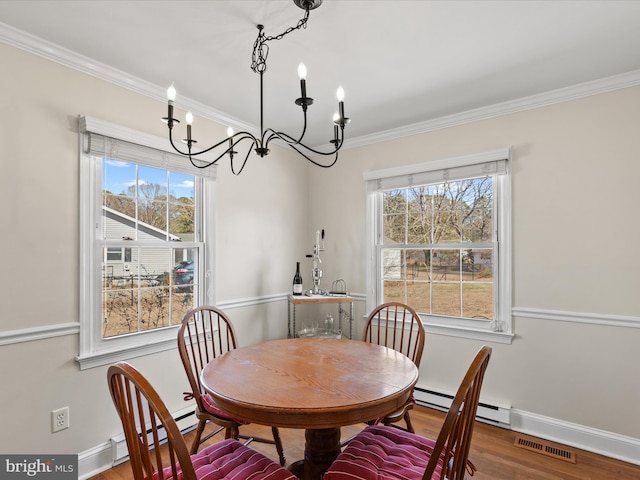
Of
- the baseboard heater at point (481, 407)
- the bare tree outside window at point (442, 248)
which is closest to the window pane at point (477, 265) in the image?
the bare tree outside window at point (442, 248)

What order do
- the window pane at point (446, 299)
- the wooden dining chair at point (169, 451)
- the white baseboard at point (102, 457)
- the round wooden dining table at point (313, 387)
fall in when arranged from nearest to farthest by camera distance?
the wooden dining chair at point (169, 451)
the round wooden dining table at point (313, 387)
the white baseboard at point (102, 457)
the window pane at point (446, 299)

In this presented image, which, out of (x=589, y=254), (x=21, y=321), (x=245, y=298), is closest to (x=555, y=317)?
(x=589, y=254)

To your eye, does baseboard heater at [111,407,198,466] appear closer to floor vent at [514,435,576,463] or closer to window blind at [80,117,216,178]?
window blind at [80,117,216,178]

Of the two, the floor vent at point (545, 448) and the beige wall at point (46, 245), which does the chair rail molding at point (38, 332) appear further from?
the floor vent at point (545, 448)

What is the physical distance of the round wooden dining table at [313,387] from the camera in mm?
1326

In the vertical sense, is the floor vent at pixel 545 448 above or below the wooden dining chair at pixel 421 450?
below

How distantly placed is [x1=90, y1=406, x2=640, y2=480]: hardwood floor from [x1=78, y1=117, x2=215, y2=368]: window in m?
0.83

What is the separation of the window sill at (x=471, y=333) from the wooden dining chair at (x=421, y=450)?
5.08 feet

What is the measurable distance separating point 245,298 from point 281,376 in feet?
5.58

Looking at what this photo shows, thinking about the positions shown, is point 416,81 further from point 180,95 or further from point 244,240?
point 244,240

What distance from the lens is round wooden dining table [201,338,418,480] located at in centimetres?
133

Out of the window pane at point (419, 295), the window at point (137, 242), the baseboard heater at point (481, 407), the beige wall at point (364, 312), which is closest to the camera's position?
the beige wall at point (364, 312)

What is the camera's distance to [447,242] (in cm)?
318

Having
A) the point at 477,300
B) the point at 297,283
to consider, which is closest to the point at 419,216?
the point at 477,300
